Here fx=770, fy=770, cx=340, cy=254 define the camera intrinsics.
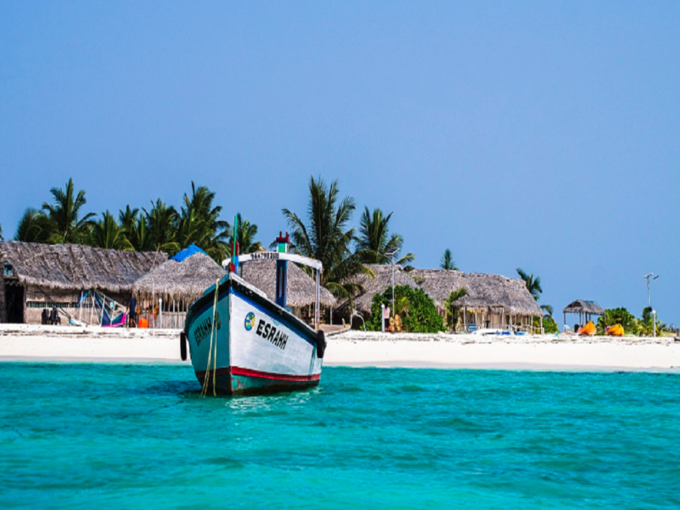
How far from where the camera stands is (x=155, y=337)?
68.4 ft

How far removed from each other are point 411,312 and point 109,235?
44.6 ft

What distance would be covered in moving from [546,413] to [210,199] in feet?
100

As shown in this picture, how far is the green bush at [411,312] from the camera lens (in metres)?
27.7

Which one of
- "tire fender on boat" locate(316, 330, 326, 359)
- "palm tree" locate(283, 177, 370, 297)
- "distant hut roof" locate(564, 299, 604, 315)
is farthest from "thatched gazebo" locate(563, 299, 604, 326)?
"tire fender on boat" locate(316, 330, 326, 359)

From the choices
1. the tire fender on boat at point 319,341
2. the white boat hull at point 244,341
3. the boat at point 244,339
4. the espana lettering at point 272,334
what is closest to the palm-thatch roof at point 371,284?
the tire fender on boat at point 319,341

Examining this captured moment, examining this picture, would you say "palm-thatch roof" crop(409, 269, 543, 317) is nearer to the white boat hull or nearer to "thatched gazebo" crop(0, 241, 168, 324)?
"thatched gazebo" crop(0, 241, 168, 324)

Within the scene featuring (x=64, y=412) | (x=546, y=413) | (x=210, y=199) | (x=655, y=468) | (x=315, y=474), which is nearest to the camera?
(x=315, y=474)

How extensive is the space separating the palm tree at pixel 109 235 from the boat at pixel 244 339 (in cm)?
2248

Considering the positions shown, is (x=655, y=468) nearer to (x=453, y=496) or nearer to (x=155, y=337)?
(x=453, y=496)

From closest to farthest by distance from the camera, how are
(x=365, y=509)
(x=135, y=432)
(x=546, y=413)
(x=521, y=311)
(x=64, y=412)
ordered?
1. (x=365, y=509)
2. (x=135, y=432)
3. (x=64, y=412)
4. (x=546, y=413)
5. (x=521, y=311)

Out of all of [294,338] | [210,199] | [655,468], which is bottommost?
[655,468]

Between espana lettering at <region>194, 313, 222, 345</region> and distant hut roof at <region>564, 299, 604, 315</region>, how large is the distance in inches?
1252

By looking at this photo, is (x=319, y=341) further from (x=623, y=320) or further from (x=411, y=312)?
(x=623, y=320)

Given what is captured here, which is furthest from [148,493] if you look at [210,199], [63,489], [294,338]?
[210,199]
